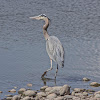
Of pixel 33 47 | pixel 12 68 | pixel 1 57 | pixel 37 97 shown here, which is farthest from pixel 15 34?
pixel 37 97

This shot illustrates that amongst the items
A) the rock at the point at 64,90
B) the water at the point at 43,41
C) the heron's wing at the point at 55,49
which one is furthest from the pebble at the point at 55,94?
the heron's wing at the point at 55,49

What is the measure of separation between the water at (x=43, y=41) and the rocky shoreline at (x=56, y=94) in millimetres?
406

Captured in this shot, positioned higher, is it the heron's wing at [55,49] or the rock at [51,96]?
the heron's wing at [55,49]

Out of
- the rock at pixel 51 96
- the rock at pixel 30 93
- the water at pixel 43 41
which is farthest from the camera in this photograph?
the water at pixel 43 41

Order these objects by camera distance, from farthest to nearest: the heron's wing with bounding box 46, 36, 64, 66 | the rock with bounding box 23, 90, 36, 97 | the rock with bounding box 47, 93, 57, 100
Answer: the heron's wing with bounding box 46, 36, 64, 66 → the rock with bounding box 23, 90, 36, 97 → the rock with bounding box 47, 93, 57, 100

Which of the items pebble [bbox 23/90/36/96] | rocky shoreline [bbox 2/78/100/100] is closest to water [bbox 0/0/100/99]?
rocky shoreline [bbox 2/78/100/100]

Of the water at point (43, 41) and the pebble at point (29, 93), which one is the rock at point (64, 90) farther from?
the water at point (43, 41)

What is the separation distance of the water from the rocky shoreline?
1.33 ft

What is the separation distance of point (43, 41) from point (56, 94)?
5047mm

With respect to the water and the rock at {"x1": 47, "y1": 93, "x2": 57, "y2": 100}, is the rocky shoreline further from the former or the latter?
the water

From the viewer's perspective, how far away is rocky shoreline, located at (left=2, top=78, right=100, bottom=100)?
29.1ft

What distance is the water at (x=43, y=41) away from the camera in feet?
35.4

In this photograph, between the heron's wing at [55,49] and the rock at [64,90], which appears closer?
the rock at [64,90]

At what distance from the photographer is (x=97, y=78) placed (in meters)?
10.9
